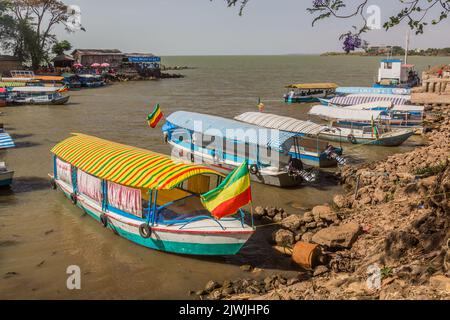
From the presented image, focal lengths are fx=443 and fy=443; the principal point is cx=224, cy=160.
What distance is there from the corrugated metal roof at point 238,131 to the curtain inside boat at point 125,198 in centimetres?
702

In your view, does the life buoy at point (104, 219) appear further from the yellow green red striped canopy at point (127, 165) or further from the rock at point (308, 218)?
the rock at point (308, 218)

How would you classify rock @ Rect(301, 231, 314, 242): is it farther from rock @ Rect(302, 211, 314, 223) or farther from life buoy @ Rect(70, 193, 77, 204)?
life buoy @ Rect(70, 193, 77, 204)

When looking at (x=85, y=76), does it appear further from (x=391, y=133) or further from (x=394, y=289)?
(x=394, y=289)

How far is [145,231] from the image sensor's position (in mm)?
11359

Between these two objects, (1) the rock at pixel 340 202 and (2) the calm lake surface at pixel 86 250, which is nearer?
(2) the calm lake surface at pixel 86 250

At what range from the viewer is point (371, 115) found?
985 inches

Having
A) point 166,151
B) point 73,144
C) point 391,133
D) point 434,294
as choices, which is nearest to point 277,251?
point 434,294

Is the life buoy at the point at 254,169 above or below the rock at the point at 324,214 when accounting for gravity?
above

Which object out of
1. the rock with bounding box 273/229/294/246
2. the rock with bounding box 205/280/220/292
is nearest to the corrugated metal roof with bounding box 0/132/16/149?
the rock with bounding box 205/280/220/292

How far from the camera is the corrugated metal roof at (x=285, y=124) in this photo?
63.5ft

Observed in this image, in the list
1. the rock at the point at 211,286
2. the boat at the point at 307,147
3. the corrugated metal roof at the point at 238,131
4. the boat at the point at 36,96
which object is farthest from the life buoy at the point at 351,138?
the boat at the point at 36,96

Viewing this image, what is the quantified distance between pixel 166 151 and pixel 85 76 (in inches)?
1675

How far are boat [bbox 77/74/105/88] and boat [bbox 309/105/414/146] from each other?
42683 millimetres

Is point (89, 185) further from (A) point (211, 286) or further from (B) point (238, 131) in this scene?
(B) point (238, 131)
